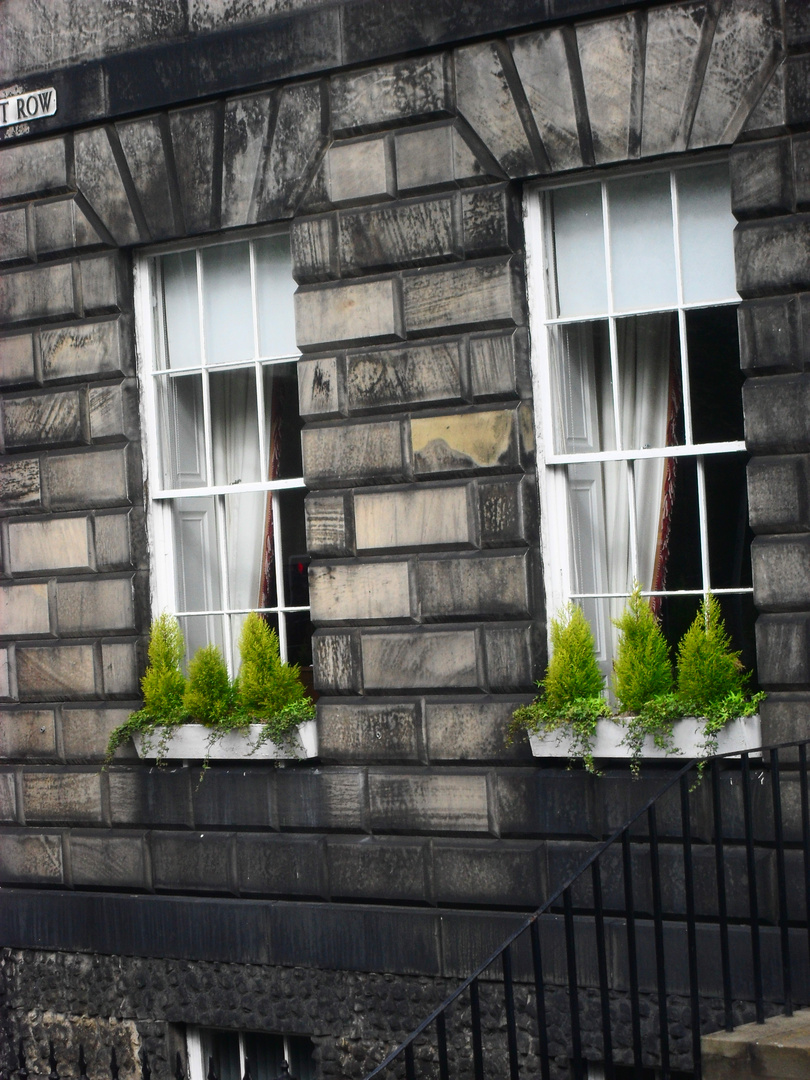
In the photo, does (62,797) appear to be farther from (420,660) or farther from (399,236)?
(399,236)

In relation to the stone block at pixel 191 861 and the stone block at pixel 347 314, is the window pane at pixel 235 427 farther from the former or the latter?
the stone block at pixel 191 861

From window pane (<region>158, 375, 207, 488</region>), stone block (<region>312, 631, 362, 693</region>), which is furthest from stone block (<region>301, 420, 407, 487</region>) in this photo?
window pane (<region>158, 375, 207, 488</region>)

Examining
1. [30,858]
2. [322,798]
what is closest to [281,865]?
[322,798]

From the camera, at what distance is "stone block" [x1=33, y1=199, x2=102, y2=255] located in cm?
747

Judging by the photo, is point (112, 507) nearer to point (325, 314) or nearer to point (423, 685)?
point (325, 314)

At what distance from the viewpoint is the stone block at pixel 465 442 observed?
21.0 feet

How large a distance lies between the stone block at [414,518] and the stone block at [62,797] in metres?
2.10

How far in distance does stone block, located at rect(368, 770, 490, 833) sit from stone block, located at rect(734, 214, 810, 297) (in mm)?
2523

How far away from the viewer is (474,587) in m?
6.45

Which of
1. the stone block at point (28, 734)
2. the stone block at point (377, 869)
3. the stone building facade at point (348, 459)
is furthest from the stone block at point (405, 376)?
the stone block at point (28, 734)

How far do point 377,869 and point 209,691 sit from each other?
4.15ft

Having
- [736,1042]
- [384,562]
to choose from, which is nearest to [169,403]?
[384,562]

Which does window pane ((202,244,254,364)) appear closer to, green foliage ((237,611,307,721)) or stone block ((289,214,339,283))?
stone block ((289,214,339,283))

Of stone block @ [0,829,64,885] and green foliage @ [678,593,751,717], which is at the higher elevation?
green foliage @ [678,593,751,717]
